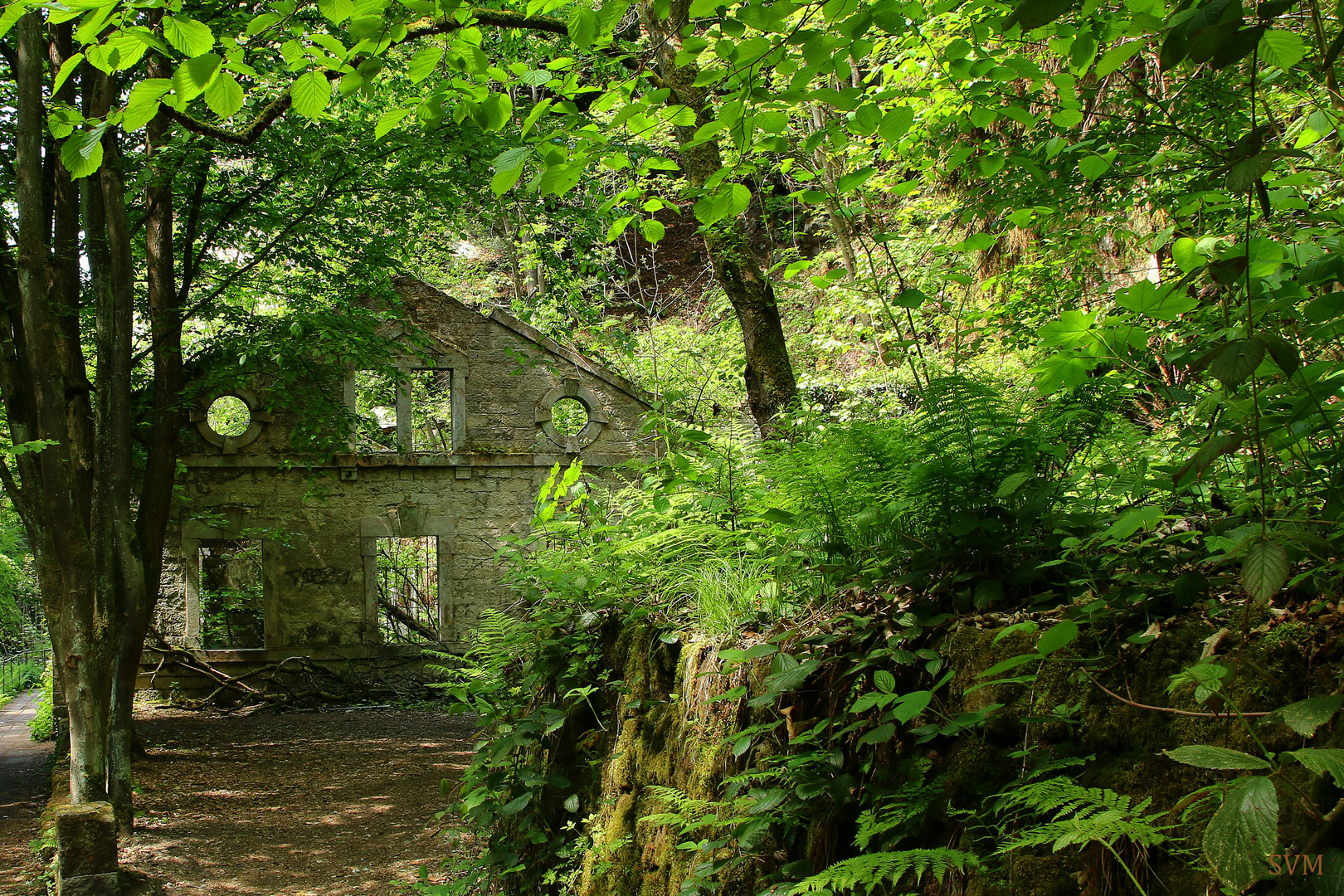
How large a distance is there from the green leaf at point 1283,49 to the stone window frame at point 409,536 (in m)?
14.0

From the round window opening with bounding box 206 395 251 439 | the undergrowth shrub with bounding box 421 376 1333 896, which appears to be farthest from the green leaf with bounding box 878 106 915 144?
the round window opening with bounding box 206 395 251 439

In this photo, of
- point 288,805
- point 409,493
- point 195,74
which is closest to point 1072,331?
point 195,74

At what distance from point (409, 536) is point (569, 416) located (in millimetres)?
3899

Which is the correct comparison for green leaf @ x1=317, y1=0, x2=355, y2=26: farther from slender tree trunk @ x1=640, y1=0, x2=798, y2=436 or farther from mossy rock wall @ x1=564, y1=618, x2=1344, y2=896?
slender tree trunk @ x1=640, y1=0, x2=798, y2=436

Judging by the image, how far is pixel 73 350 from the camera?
677cm

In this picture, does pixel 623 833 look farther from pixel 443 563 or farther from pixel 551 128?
pixel 443 563

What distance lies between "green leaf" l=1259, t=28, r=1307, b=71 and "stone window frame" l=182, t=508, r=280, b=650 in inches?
589

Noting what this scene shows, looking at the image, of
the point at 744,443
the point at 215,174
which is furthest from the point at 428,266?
the point at 744,443

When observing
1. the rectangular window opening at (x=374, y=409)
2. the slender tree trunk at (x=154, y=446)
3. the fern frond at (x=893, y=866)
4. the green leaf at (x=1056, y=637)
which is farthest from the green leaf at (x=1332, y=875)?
the rectangular window opening at (x=374, y=409)

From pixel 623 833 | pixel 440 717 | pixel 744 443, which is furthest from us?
pixel 440 717

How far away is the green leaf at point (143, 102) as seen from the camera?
214cm

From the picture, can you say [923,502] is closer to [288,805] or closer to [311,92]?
[311,92]

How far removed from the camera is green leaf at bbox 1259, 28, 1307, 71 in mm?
1684

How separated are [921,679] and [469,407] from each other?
1379 cm
